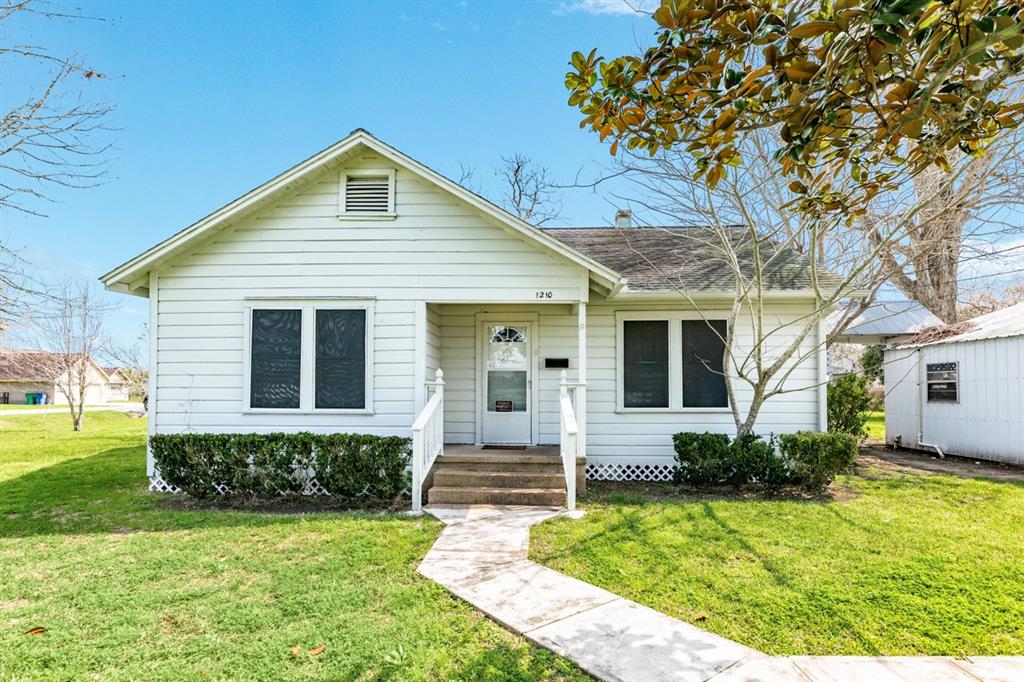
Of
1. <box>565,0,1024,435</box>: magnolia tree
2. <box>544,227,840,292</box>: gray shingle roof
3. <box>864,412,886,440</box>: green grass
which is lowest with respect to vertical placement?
<box>864,412,886,440</box>: green grass

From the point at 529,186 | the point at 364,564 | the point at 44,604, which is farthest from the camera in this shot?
the point at 529,186

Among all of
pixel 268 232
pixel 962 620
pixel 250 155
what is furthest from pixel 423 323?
pixel 250 155

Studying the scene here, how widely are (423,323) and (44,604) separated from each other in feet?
16.3

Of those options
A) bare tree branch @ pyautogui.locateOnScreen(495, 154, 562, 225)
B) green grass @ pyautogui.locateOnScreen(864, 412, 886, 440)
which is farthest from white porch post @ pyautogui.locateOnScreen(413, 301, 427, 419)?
bare tree branch @ pyautogui.locateOnScreen(495, 154, 562, 225)

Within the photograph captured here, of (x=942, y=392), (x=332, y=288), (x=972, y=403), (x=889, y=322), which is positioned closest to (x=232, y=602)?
(x=332, y=288)

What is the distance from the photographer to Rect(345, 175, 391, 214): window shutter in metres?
8.03

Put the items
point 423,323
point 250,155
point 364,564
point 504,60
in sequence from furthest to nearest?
point 250,155 → point 504,60 → point 423,323 → point 364,564

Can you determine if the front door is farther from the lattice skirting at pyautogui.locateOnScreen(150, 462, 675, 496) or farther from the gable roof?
the gable roof

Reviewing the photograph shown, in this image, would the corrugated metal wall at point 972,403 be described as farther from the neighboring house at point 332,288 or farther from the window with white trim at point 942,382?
the neighboring house at point 332,288

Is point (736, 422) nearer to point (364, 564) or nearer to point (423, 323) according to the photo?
point (423, 323)

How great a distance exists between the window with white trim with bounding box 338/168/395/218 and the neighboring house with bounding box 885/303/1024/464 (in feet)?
28.9

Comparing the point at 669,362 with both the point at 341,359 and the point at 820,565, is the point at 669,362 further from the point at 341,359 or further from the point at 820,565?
the point at 341,359

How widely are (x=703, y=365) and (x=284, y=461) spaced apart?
661 cm

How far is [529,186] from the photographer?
2342cm
